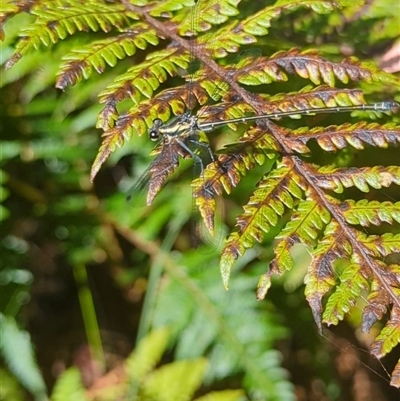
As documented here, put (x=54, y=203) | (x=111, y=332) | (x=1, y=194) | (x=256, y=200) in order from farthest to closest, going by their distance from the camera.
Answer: (x=111, y=332) < (x=54, y=203) < (x=1, y=194) < (x=256, y=200)

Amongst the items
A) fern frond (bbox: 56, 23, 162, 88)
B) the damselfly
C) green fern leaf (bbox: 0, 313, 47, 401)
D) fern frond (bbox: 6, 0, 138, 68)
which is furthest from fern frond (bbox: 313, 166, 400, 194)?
green fern leaf (bbox: 0, 313, 47, 401)

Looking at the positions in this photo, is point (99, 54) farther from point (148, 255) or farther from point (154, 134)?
point (148, 255)

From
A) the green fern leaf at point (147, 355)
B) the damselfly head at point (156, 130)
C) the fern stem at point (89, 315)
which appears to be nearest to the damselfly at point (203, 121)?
the damselfly head at point (156, 130)

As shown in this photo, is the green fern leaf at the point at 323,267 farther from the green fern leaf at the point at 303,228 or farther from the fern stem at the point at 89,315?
the fern stem at the point at 89,315

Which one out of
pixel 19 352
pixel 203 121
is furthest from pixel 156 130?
pixel 19 352

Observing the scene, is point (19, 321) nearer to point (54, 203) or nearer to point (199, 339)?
point (54, 203)

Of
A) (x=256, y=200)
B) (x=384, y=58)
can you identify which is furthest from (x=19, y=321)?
(x=384, y=58)
